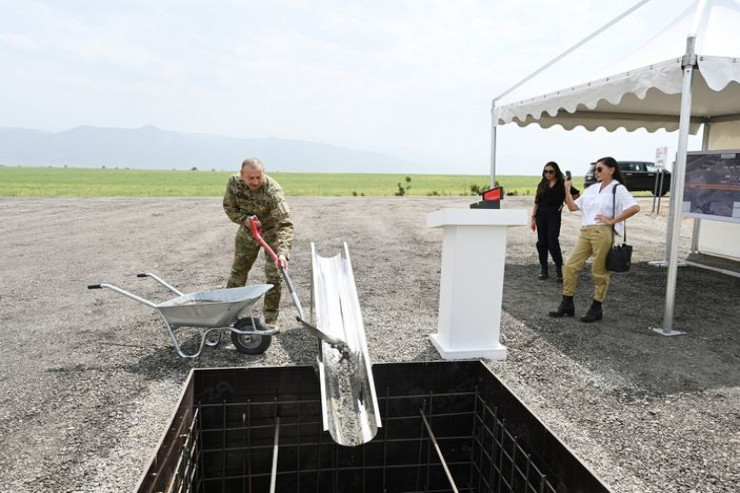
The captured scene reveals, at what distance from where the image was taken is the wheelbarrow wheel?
13.4 ft

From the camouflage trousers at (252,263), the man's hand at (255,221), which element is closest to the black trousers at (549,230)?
the camouflage trousers at (252,263)

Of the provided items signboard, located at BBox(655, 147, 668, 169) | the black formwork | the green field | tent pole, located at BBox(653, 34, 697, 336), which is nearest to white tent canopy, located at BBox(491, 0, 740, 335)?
tent pole, located at BBox(653, 34, 697, 336)

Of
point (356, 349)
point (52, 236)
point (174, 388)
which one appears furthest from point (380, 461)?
point (52, 236)

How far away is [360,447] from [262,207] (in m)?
2.19

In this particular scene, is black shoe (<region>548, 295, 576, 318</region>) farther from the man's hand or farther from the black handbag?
the man's hand

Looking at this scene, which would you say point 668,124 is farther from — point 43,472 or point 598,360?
point 43,472

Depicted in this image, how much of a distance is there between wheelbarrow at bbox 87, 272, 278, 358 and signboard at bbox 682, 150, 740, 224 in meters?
6.61

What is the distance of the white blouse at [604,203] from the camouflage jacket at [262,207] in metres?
2.89

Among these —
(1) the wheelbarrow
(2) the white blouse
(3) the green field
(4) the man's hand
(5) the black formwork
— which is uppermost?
(2) the white blouse

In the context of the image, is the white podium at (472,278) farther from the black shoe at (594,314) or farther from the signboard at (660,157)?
the signboard at (660,157)

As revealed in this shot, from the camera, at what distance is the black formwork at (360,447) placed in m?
2.97

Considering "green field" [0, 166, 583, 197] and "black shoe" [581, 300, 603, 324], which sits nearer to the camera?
"black shoe" [581, 300, 603, 324]

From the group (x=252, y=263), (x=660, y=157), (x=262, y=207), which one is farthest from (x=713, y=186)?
(x=660, y=157)

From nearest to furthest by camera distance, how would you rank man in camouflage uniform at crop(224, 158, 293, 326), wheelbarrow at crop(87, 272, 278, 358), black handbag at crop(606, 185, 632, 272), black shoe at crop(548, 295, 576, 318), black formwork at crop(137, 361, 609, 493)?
black formwork at crop(137, 361, 609, 493)
wheelbarrow at crop(87, 272, 278, 358)
man in camouflage uniform at crop(224, 158, 293, 326)
black handbag at crop(606, 185, 632, 272)
black shoe at crop(548, 295, 576, 318)
